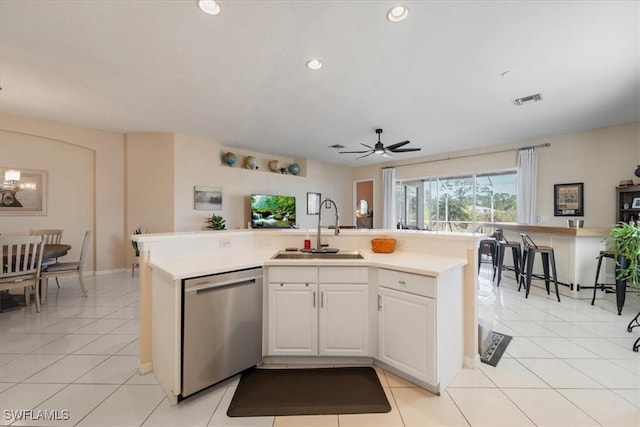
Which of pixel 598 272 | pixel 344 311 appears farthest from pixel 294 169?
pixel 598 272

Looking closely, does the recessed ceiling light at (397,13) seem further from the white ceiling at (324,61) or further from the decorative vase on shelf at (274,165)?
the decorative vase on shelf at (274,165)

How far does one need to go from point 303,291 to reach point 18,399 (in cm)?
204

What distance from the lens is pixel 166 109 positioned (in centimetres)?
408

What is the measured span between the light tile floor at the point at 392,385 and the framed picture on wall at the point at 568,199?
283 cm

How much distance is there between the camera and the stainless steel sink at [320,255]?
2391 millimetres

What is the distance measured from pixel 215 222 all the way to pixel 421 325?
5.02m

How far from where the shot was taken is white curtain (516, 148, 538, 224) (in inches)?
218

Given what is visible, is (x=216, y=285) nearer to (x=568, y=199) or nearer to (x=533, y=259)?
(x=533, y=259)

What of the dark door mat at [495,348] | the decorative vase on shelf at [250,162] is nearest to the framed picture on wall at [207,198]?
the decorative vase on shelf at [250,162]

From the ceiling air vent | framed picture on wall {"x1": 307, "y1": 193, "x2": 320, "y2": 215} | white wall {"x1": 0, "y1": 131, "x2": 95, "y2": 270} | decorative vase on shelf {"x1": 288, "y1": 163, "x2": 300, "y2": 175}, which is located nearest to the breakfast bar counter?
the ceiling air vent

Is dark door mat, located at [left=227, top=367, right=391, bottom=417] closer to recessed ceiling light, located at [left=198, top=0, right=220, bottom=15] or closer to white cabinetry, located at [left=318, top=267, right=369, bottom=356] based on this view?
white cabinetry, located at [left=318, top=267, right=369, bottom=356]

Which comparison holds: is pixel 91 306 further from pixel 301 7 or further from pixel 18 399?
pixel 301 7

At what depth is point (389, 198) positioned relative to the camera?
8.02 m

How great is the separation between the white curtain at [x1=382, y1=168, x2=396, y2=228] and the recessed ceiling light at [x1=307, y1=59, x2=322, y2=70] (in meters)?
5.59
